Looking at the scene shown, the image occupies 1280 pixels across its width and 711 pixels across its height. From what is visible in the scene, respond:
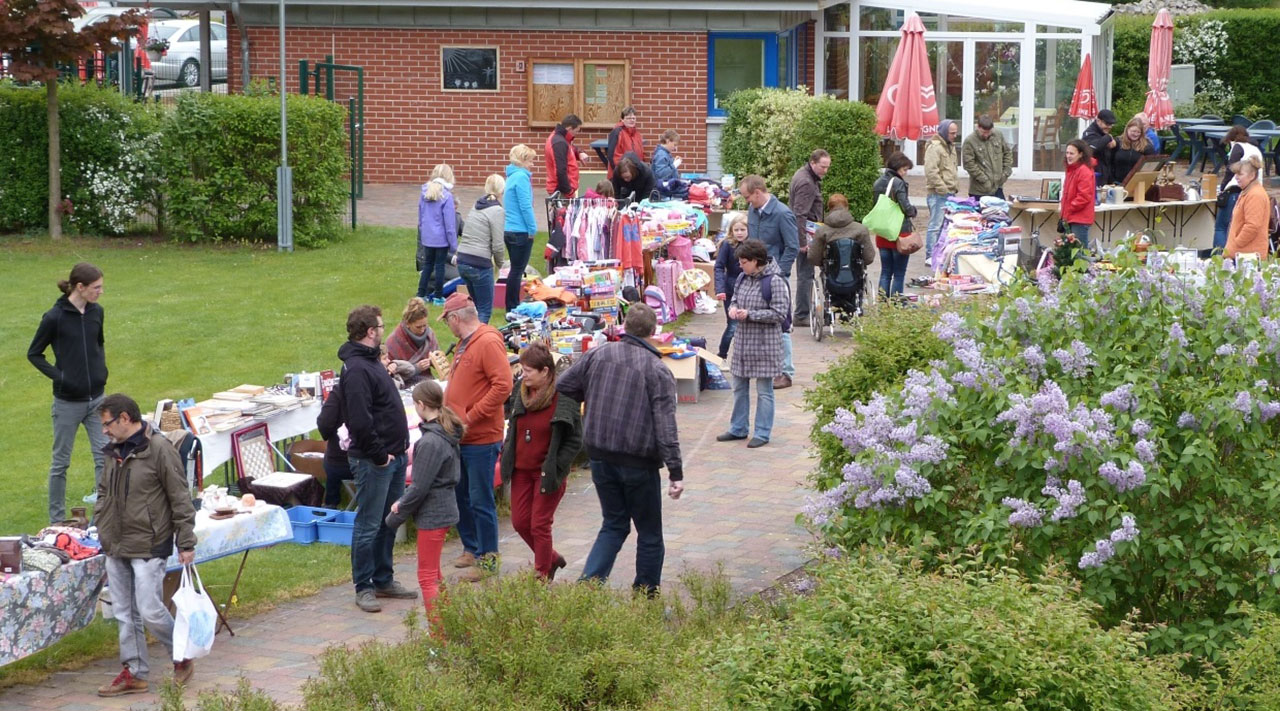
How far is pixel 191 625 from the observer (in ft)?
24.3

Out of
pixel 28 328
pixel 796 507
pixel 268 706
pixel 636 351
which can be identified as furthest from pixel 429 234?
pixel 268 706

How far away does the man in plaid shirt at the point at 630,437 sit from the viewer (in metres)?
8.15

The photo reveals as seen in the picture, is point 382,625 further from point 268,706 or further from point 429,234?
point 429,234

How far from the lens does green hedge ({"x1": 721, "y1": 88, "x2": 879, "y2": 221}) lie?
20.0 m

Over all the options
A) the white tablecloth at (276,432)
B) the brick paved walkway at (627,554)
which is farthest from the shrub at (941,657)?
the white tablecloth at (276,432)

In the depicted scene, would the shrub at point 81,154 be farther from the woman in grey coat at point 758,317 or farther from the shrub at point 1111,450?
the shrub at point 1111,450

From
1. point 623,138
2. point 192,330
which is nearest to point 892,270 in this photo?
point 623,138

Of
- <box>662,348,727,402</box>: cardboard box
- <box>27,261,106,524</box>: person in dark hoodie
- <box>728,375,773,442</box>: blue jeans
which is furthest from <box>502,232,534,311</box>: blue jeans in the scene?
<box>27,261,106,524</box>: person in dark hoodie

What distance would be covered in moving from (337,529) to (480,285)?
555 cm

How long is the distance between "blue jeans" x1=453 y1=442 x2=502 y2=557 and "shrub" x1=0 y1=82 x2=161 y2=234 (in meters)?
12.5

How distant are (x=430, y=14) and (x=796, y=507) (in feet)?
57.9

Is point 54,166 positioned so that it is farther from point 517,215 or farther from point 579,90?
point 579,90

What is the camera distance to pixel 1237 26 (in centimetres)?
3183

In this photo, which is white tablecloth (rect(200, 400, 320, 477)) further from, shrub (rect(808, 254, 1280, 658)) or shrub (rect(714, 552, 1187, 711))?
shrub (rect(714, 552, 1187, 711))
